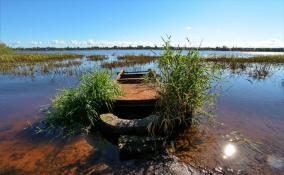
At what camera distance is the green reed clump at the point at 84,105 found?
557cm

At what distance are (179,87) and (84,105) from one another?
2.58 metres

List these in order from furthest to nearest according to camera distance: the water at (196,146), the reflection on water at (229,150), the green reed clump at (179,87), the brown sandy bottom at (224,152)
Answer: the green reed clump at (179,87) < the reflection on water at (229,150) < the water at (196,146) < the brown sandy bottom at (224,152)

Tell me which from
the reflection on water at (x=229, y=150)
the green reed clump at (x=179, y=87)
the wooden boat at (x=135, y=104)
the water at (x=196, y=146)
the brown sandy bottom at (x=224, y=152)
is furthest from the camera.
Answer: the wooden boat at (x=135, y=104)

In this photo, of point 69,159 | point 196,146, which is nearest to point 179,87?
point 196,146

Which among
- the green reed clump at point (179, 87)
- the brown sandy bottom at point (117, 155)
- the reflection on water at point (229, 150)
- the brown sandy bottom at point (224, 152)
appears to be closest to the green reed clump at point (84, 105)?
the brown sandy bottom at point (117, 155)

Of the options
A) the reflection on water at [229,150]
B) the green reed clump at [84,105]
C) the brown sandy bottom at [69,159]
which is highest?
the green reed clump at [84,105]

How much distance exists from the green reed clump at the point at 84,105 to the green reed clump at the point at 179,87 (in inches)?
64.6

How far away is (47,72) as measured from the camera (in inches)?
628

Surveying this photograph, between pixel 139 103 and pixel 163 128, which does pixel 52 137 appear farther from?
pixel 163 128

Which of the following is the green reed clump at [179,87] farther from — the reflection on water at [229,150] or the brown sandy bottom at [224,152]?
the reflection on water at [229,150]

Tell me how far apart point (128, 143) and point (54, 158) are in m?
1.57

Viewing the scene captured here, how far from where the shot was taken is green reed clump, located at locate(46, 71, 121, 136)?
5.57m

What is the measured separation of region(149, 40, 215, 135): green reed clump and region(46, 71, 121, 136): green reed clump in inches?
64.6

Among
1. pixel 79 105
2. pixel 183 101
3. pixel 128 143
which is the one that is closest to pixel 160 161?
pixel 128 143
